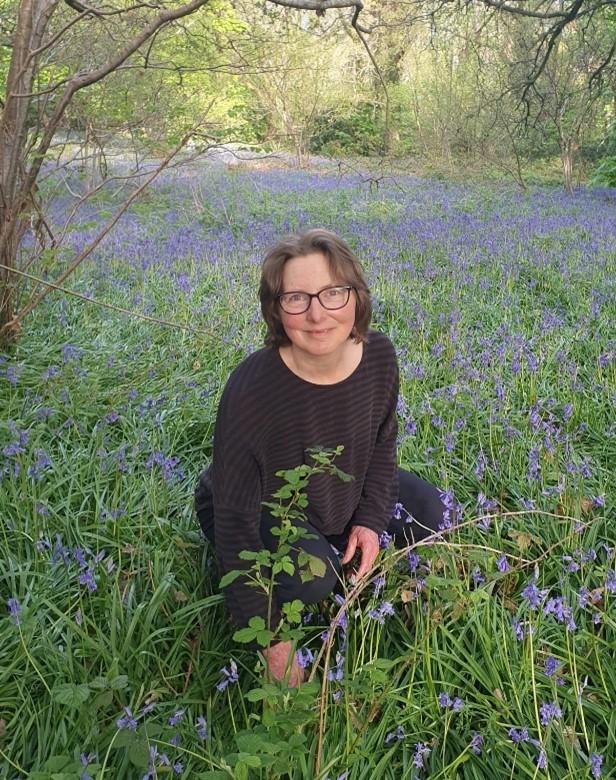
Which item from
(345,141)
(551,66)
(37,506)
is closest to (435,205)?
(551,66)

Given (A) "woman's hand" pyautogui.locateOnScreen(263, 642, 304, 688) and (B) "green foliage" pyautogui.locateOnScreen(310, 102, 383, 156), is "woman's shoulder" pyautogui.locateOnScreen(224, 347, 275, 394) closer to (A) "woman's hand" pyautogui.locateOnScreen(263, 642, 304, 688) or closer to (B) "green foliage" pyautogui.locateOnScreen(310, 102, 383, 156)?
(A) "woman's hand" pyautogui.locateOnScreen(263, 642, 304, 688)

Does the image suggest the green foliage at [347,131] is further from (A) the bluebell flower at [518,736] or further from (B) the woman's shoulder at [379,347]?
(A) the bluebell flower at [518,736]

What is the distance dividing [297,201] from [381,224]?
3.26 m

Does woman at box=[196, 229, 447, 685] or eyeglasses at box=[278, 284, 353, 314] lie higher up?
eyeglasses at box=[278, 284, 353, 314]

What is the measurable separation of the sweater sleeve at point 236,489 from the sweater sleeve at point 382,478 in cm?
48

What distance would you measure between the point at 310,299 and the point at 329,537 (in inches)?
38.3

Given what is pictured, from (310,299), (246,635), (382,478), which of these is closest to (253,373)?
(310,299)

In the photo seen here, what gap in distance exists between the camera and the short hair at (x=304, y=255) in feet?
5.85

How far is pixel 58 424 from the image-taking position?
325 cm

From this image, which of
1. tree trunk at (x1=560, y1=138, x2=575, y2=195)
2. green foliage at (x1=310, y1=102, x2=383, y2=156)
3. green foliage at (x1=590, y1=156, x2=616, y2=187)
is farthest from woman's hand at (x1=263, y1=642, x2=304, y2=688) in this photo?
green foliage at (x1=310, y1=102, x2=383, y2=156)

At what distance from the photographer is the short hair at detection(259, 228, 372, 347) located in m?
1.78

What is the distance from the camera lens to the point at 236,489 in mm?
1867

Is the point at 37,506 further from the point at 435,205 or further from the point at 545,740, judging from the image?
the point at 435,205

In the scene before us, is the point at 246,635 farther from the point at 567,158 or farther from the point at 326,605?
the point at 567,158
